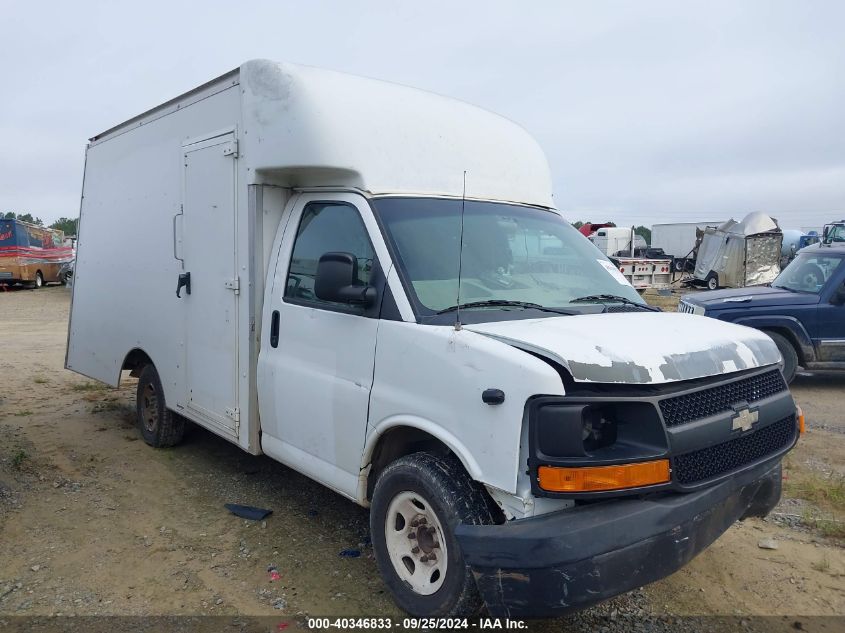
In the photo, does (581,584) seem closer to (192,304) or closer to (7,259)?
(192,304)

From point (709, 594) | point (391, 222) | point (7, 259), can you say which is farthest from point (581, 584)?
point (7, 259)

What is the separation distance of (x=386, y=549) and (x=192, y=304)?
2.73 meters

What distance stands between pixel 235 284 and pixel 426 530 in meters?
2.24

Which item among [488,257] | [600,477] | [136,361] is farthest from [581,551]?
[136,361]

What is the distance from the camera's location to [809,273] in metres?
9.41

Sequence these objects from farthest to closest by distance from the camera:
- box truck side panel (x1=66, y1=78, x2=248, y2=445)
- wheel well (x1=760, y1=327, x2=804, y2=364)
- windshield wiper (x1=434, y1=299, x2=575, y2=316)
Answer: wheel well (x1=760, y1=327, x2=804, y2=364) → box truck side panel (x1=66, y1=78, x2=248, y2=445) → windshield wiper (x1=434, y1=299, x2=575, y2=316)

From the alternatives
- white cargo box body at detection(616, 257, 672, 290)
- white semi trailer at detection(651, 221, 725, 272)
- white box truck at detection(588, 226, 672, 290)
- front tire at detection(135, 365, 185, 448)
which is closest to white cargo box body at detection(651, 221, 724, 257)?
white semi trailer at detection(651, 221, 725, 272)

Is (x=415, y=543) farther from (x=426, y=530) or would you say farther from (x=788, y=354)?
(x=788, y=354)

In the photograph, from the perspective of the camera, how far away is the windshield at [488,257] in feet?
12.1

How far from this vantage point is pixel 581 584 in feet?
8.75

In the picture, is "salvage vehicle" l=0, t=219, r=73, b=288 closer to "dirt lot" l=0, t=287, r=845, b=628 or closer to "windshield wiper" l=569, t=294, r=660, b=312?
"dirt lot" l=0, t=287, r=845, b=628

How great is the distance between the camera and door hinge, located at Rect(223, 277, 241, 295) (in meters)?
4.65

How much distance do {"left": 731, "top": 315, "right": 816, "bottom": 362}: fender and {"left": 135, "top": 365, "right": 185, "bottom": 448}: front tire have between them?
690cm

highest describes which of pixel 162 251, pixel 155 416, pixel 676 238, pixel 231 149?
pixel 676 238
